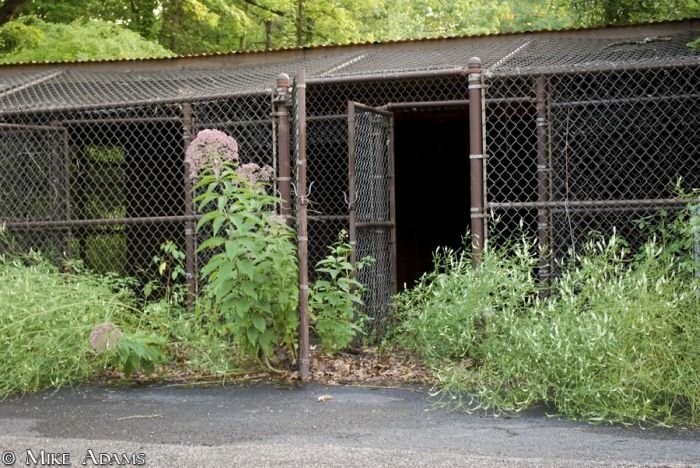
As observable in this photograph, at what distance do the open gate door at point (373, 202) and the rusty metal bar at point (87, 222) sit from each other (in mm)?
1474

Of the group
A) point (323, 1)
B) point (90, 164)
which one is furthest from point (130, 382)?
point (323, 1)

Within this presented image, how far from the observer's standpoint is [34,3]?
2064 centimetres

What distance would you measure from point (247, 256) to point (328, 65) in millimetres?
4129

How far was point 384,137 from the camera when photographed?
892 cm

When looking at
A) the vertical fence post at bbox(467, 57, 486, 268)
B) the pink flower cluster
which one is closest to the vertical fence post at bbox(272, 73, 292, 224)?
the pink flower cluster

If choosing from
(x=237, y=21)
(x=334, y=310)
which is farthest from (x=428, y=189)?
(x=237, y=21)

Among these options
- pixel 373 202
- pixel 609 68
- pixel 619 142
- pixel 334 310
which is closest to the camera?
pixel 609 68

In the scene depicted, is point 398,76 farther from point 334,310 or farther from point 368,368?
point 368,368

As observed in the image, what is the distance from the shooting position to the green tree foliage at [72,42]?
16891 mm

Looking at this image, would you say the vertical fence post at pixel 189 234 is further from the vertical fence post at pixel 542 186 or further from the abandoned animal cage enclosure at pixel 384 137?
the vertical fence post at pixel 542 186

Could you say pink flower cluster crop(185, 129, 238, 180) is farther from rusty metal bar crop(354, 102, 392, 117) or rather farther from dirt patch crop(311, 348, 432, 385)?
dirt patch crop(311, 348, 432, 385)

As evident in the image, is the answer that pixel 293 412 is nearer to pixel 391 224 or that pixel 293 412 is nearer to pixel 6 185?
pixel 391 224

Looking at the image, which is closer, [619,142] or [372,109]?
[372,109]

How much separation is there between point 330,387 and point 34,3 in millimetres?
16466
